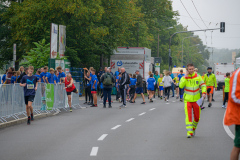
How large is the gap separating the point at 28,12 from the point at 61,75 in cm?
1211

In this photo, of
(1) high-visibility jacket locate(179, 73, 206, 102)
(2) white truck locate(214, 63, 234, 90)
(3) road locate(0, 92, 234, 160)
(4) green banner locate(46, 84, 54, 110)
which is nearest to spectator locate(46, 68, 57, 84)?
(4) green banner locate(46, 84, 54, 110)

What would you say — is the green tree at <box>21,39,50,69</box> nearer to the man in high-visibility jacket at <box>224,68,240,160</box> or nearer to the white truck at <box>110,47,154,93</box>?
the white truck at <box>110,47,154,93</box>

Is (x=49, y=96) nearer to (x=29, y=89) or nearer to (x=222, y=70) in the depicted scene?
(x=29, y=89)

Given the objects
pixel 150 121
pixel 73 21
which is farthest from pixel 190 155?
pixel 73 21

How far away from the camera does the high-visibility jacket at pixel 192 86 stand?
426 inches

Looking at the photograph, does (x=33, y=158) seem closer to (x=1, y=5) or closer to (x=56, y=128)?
(x=56, y=128)

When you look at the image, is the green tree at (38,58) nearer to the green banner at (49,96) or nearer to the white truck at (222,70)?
the green banner at (49,96)

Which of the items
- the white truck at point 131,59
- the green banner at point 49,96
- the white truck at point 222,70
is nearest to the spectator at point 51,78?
the green banner at point 49,96

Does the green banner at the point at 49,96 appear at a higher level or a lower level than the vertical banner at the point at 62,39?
lower

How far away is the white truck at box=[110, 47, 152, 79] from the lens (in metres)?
33.3

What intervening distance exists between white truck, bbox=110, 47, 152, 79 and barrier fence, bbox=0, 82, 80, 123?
11.9 m

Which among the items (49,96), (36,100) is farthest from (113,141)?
(49,96)

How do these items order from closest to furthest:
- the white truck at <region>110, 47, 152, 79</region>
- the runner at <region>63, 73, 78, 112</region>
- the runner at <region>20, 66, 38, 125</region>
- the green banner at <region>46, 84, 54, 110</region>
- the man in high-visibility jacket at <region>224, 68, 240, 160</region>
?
the man in high-visibility jacket at <region>224, 68, 240, 160</region> < the runner at <region>20, 66, 38, 125</region> < the green banner at <region>46, 84, 54, 110</region> < the runner at <region>63, 73, 78, 112</region> < the white truck at <region>110, 47, 152, 79</region>

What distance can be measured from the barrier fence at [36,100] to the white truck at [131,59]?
1188cm
